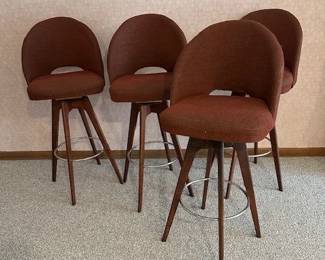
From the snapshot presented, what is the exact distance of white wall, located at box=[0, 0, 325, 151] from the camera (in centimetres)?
219

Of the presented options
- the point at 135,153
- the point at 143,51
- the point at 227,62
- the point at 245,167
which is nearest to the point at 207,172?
the point at 245,167

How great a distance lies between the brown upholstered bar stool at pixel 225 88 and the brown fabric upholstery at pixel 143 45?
361mm

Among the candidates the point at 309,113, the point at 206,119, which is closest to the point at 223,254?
the point at 206,119

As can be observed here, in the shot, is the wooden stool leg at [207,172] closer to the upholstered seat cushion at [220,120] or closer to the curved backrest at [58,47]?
the upholstered seat cushion at [220,120]

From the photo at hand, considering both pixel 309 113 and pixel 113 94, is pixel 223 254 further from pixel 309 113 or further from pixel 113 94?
pixel 309 113

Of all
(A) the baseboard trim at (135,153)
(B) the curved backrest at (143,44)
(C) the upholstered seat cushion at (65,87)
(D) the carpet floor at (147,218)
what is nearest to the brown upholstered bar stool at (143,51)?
(B) the curved backrest at (143,44)

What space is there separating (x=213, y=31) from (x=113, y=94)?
580 mm

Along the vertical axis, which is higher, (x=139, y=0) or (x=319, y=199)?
(x=139, y=0)

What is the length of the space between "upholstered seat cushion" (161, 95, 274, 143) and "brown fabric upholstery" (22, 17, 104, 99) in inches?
28.1

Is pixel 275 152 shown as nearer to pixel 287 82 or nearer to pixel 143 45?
pixel 287 82

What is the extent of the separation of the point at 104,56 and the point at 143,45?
1.26 ft

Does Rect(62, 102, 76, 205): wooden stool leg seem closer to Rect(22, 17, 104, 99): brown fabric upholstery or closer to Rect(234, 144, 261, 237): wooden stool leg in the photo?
Rect(22, 17, 104, 99): brown fabric upholstery

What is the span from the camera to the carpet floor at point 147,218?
1.61m

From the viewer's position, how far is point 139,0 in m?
2.20
